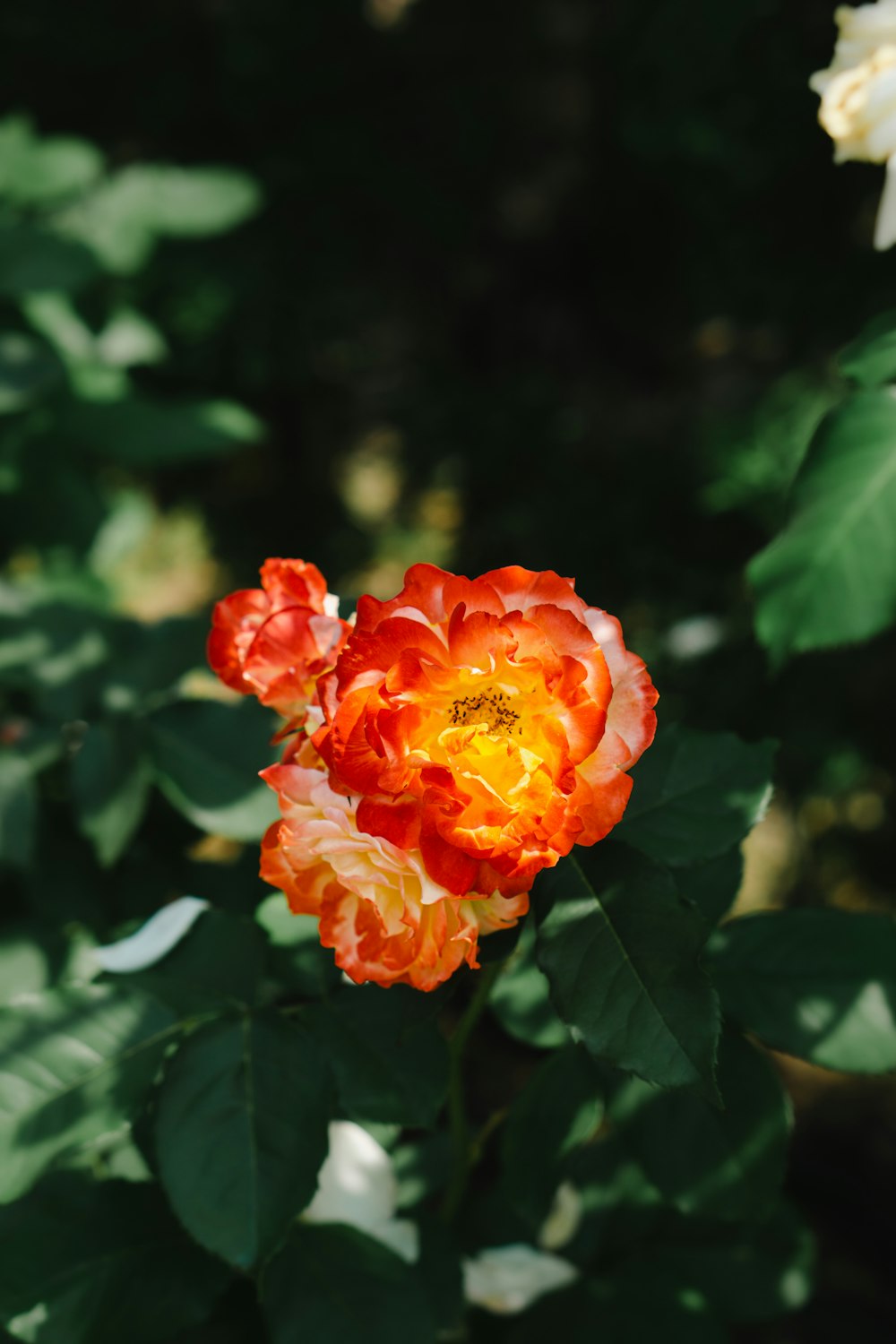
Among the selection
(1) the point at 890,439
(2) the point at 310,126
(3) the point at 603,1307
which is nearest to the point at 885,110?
(1) the point at 890,439

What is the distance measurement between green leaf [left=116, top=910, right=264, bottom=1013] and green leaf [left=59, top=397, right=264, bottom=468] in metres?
1.15

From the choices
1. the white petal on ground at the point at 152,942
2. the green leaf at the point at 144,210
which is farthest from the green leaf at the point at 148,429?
the white petal on ground at the point at 152,942

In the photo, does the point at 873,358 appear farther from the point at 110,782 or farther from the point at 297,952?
the point at 110,782

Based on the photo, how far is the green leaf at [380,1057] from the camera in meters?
0.77

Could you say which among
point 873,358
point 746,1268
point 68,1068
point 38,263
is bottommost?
point 746,1268

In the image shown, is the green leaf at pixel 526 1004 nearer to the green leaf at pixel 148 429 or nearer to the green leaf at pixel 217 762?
the green leaf at pixel 217 762

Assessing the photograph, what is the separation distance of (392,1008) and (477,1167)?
3.01ft

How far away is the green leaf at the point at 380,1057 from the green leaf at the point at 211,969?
0.19ft

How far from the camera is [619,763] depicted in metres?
0.61

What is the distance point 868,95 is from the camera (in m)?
0.84

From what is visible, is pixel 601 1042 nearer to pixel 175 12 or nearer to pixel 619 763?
pixel 619 763

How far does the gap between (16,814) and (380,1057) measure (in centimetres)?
58

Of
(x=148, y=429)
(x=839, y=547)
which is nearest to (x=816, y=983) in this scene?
(x=839, y=547)

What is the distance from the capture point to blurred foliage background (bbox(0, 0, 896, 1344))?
1415 millimetres
